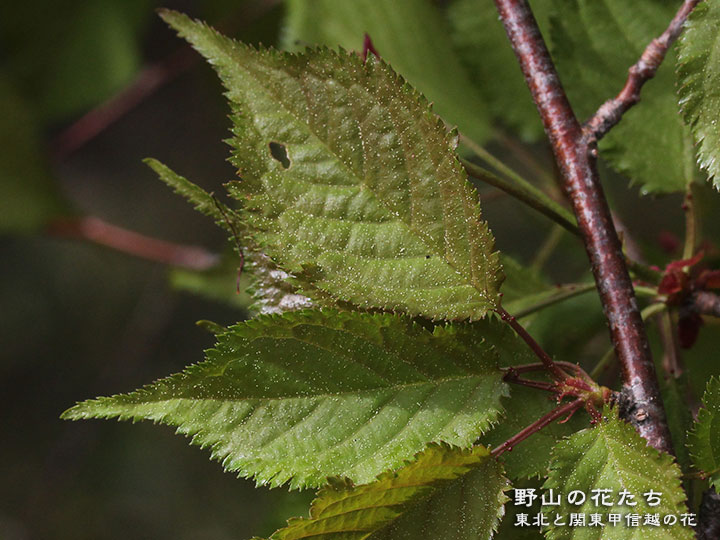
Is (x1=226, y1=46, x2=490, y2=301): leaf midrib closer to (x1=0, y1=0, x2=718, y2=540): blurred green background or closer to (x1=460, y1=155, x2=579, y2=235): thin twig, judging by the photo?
(x1=460, y1=155, x2=579, y2=235): thin twig

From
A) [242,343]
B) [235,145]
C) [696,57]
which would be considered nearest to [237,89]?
[235,145]

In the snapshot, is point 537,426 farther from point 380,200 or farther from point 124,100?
point 124,100

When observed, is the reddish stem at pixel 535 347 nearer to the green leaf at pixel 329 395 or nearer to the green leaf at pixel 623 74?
the green leaf at pixel 329 395

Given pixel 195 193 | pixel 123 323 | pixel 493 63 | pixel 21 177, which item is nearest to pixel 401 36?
pixel 493 63

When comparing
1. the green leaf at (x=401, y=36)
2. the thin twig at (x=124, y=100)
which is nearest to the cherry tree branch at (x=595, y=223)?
the green leaf at (x=401, y=36)

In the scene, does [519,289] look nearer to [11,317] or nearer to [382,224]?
[382,224]

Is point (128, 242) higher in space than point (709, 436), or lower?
higher
